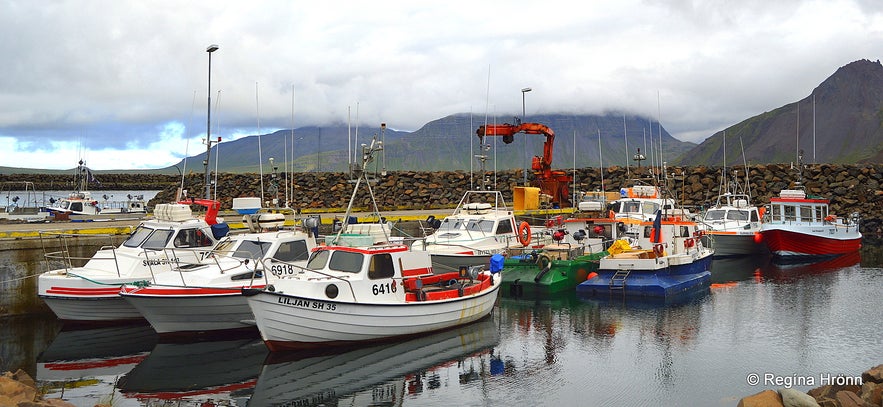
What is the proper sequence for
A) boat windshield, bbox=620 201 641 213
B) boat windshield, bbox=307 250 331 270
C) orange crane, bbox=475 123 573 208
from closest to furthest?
1. boat windshield, bbox=307 250 331 270
2. boat windshield, bbox=620 201 641 213
3. orange crane, bbox=475 123 573 208

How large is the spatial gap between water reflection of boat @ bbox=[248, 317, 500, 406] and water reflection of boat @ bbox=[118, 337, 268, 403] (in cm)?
51

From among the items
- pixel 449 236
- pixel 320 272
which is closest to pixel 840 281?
pixel 449 236

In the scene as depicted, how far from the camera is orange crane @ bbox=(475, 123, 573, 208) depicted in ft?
140

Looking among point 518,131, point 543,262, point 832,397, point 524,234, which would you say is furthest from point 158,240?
point 518,131

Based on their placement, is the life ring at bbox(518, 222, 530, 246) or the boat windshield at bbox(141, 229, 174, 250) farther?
the life ring at bbox(518, 222, 530, 246)

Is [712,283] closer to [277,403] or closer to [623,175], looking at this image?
[277,403]

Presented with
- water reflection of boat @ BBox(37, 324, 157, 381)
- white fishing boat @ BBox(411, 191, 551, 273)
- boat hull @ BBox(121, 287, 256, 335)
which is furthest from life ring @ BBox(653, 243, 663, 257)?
water reflection of boat @ BBox(37, 324, 157, 381)

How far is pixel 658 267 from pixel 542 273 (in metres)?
3.81

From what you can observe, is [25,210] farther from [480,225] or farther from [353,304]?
[353,304]

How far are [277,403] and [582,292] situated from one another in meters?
12.8

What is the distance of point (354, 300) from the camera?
604 inches

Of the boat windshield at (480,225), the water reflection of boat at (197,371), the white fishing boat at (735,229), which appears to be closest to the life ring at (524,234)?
the boat windshield at (480,225)

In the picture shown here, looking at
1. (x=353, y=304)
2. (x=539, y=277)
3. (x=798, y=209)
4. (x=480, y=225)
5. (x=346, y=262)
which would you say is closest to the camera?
(x=353, y=304)

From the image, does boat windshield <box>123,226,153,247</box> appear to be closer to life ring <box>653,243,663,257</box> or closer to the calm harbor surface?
the calm harbor surface
